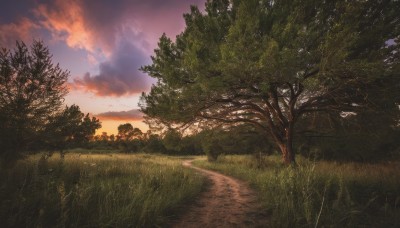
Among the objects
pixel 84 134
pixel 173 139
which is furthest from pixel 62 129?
pixel 173 139

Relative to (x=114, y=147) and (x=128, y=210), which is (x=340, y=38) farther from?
(x=114, y=147)

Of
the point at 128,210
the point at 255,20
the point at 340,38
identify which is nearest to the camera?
the point at 128,210

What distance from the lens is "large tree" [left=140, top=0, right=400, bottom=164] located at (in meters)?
7.26

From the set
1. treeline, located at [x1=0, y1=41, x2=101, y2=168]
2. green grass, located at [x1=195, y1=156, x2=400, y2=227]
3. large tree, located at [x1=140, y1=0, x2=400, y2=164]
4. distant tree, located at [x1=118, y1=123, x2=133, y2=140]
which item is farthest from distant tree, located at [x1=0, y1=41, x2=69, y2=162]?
distant tree, located at [x1=118, y1=123, x2=133, y2=140]

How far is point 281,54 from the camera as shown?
7.07 meters

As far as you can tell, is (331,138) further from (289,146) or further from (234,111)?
(234,111)

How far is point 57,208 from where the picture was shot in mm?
3645

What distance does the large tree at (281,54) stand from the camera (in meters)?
7.26

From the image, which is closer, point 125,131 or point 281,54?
point 281,54

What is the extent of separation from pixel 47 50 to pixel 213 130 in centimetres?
1232

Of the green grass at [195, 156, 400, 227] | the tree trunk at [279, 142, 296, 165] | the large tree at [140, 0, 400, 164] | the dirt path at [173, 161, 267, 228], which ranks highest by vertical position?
the large tree at [140, 0, 400, 164]

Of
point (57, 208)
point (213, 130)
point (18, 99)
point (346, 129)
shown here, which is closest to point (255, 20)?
point (57, 208)

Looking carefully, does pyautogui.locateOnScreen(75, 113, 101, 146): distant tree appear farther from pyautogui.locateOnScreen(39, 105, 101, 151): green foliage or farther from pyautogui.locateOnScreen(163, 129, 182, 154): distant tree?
pyautogui.locateOnScreen(163, 129, 182, 154): distant tree

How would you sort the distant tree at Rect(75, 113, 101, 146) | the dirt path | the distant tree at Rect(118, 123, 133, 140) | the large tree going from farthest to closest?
the distant tree at Rect(118, 123, 133, 140) → the distant tree at Rect(75, 113, 101, 146) → the large tree → the dirt path
